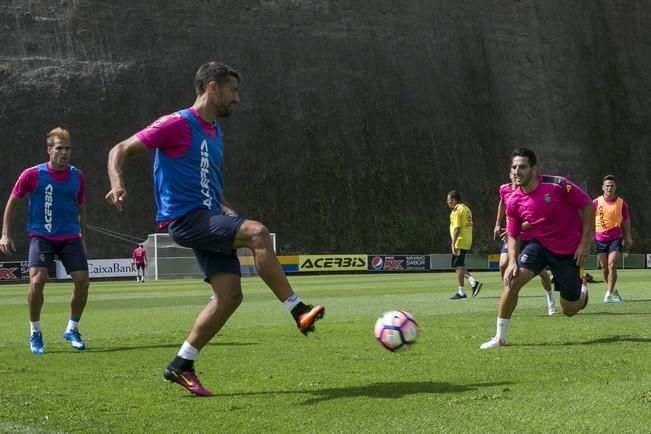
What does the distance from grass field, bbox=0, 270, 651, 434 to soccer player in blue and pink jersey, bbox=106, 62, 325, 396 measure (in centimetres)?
50

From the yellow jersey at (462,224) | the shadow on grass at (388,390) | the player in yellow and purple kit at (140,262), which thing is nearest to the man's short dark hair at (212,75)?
the shadow on grass at (388,390)

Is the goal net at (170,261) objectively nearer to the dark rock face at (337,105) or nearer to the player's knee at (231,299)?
the dark rock face at (337,105)

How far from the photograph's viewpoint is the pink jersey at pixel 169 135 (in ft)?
19.6

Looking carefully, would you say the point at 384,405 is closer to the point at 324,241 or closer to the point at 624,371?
the point at 624,371

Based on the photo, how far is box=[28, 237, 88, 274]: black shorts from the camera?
9.10 meters

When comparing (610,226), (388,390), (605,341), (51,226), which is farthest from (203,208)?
(610,226)

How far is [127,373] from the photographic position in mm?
7039

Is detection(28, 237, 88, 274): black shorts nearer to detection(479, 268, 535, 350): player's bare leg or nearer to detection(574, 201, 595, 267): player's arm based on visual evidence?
detection(479, 268, 535, 350): player's bare leg

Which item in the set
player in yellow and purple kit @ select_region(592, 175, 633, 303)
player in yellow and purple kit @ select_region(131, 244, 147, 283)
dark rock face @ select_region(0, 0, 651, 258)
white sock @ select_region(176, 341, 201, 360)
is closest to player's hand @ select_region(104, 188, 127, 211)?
white sock @ select_region(176, 341, 201, 360)

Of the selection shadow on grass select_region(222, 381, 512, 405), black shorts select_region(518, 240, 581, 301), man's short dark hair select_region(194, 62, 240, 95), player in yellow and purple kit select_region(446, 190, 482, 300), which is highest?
man's short dark hair select_region(194, 62, 240, 95)

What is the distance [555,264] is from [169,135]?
4764 millimetres

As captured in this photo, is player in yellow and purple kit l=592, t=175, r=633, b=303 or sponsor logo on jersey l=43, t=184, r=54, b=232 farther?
player in yellow and purple kit l=592, t=175, r=633, b=303

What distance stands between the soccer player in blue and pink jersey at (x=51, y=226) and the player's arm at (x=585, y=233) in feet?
17.3

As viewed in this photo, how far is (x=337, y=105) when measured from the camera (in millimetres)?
57906
